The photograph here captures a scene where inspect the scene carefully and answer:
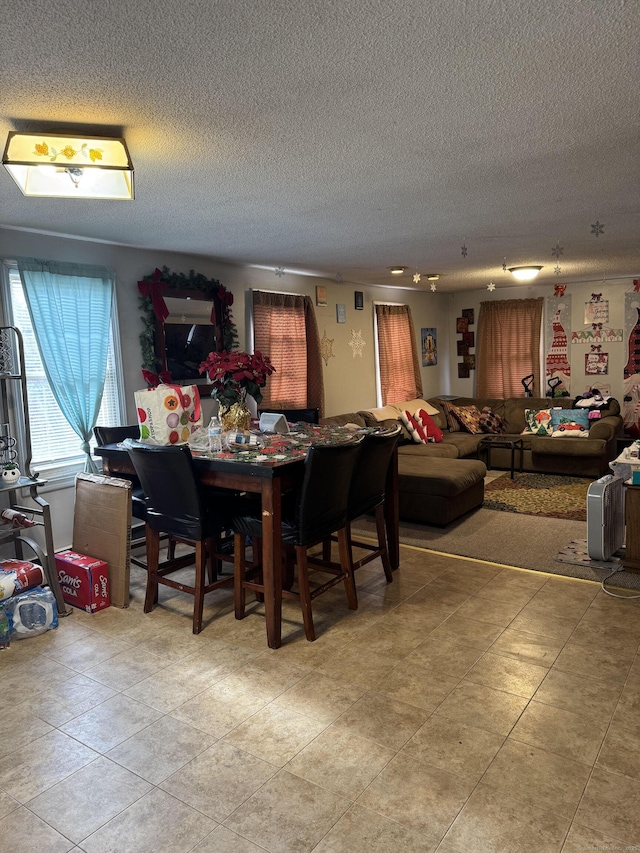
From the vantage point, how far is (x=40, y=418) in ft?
13.5

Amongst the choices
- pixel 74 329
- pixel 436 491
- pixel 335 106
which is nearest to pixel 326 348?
pixel 436 491

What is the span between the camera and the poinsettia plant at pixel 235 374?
3.52 meters

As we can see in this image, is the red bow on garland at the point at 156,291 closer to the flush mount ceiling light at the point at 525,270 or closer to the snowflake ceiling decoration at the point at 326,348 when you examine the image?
the snowflake ceiling decoration at the point at 326,348

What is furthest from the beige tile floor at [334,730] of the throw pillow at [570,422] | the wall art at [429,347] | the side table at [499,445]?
the wall art at [429,347]

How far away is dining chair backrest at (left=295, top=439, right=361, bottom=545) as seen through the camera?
2.84 meters

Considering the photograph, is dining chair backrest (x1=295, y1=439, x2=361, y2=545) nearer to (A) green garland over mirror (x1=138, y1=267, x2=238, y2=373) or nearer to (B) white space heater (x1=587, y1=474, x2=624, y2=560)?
(B) white space heater (x1=587, y1=474, x2=624, y2=560)

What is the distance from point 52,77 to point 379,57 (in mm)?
960

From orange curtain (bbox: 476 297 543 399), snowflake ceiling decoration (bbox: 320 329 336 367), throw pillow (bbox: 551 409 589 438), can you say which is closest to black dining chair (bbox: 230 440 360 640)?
snowflake ceiling decoration (bbox: 320 329 336 367)

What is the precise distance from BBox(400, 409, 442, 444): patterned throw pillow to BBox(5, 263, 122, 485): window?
3779mm

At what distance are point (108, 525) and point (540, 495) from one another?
13.4ft

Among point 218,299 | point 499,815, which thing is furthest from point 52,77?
point 218,299

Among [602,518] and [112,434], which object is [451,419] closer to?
[602,518]

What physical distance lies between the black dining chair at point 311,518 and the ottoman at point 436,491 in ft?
5.48

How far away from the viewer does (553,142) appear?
95.9 inches
